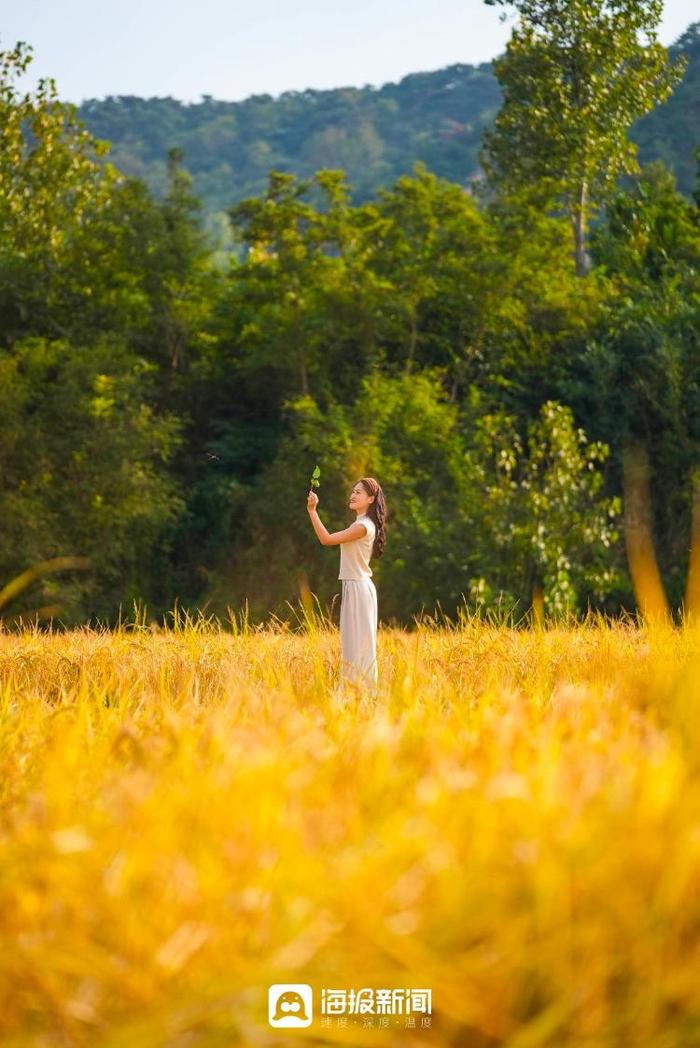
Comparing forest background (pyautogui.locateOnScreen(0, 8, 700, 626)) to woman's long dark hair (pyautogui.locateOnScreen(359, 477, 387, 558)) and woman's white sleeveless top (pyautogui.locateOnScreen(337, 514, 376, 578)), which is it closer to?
woman's long dark hair (pyautogui.locateOnScreen(359, 477, 387, 558))

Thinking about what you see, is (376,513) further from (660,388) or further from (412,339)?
(412,339)

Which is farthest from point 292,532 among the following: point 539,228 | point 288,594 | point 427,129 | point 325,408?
point 427,129

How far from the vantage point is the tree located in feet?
94.9

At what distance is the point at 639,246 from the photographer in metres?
29.9

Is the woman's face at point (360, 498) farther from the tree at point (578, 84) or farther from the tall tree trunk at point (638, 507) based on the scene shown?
the tree at point (578, 84)

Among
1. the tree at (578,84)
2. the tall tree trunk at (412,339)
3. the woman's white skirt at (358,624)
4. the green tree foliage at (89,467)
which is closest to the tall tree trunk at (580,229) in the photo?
the tree at (578,84)

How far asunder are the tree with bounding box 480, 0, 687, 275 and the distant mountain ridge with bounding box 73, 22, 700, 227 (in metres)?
34.6

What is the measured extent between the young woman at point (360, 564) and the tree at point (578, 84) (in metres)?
20.7

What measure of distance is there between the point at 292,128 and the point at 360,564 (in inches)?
3011

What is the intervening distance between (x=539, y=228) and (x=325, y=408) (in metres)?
5.50

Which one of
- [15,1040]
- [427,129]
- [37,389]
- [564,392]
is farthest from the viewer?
[427,129]

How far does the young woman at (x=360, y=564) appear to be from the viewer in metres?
8.45

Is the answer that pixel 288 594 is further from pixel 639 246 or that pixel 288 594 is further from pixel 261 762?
pixel 261 762

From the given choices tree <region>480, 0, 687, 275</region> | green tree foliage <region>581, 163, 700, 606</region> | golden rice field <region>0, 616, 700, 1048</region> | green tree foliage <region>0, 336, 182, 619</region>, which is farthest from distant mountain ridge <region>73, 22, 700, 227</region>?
golden rice field <region>0, 616, 700, 1048</region>
